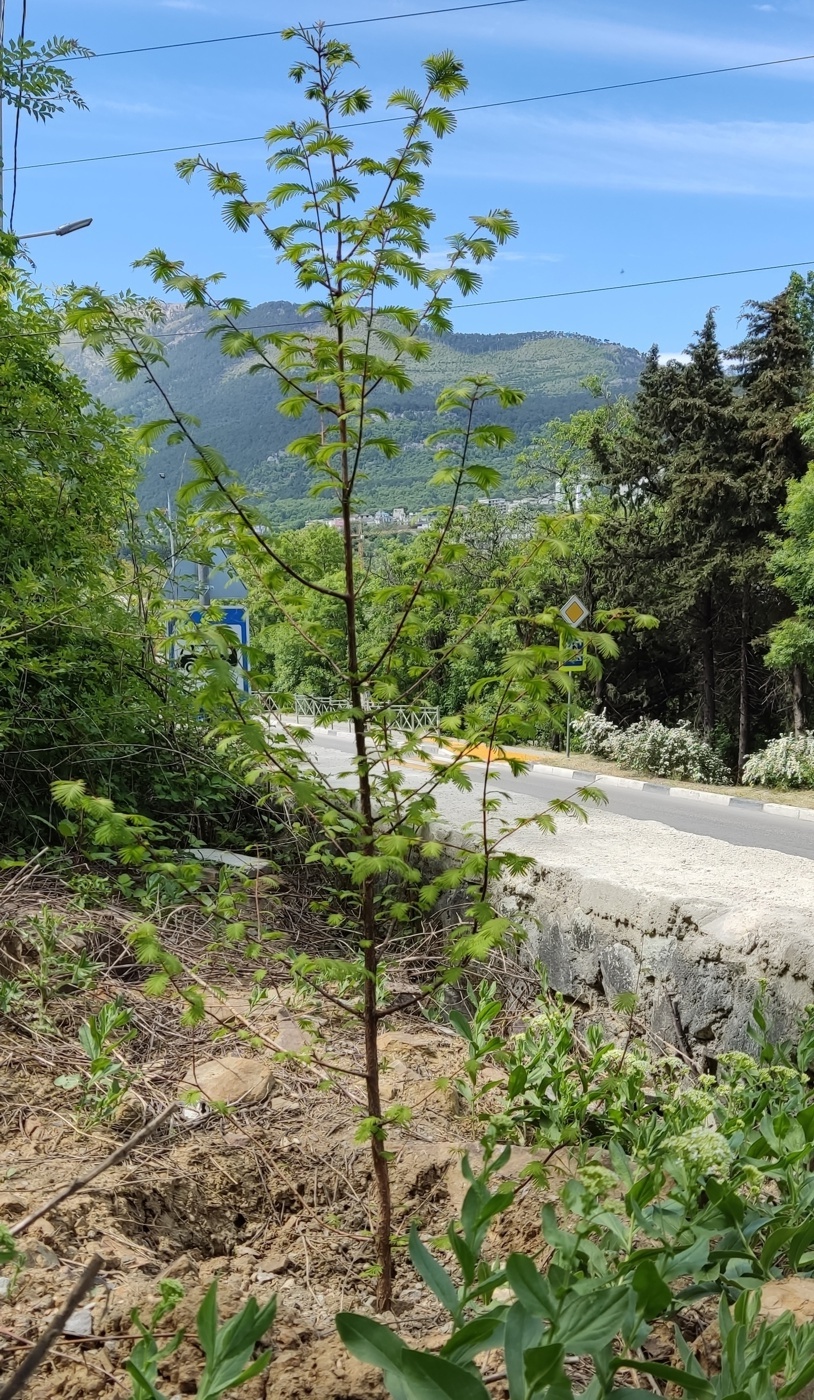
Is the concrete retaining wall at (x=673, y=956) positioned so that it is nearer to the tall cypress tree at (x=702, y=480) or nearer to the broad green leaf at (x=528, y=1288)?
the broad green leaf at (x=528, y=1288)

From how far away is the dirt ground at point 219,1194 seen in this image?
1.85 meters

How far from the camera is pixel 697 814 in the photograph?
49.3 ft

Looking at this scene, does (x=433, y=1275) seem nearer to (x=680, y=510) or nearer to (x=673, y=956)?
(x=673, y=956)

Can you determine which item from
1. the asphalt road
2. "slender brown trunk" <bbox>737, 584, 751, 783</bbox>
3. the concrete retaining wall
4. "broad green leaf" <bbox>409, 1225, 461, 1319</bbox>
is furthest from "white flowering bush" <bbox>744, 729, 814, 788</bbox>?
"broad green leaf" <bbox>409, 1225, 461, 1319</bbox>

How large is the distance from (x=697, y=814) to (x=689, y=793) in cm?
259

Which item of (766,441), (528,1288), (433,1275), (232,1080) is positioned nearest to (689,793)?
(766,441)

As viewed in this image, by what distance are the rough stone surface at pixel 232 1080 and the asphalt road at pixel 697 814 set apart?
8.03 metres

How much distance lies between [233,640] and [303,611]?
411mm

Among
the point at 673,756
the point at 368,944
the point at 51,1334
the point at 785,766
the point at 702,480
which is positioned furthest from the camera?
the point at 702,480

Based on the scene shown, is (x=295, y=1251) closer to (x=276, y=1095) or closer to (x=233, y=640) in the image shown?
(x=276, y=1095)

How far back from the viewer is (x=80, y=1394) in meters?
1.71

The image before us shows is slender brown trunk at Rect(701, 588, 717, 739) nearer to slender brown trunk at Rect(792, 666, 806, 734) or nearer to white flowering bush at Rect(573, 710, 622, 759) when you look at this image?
slender brown trunk at Rect(792, 666, 806, 734)

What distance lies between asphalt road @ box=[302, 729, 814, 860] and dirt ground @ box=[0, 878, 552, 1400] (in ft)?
25.8

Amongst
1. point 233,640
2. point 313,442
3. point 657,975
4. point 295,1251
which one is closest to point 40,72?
point 313,442
